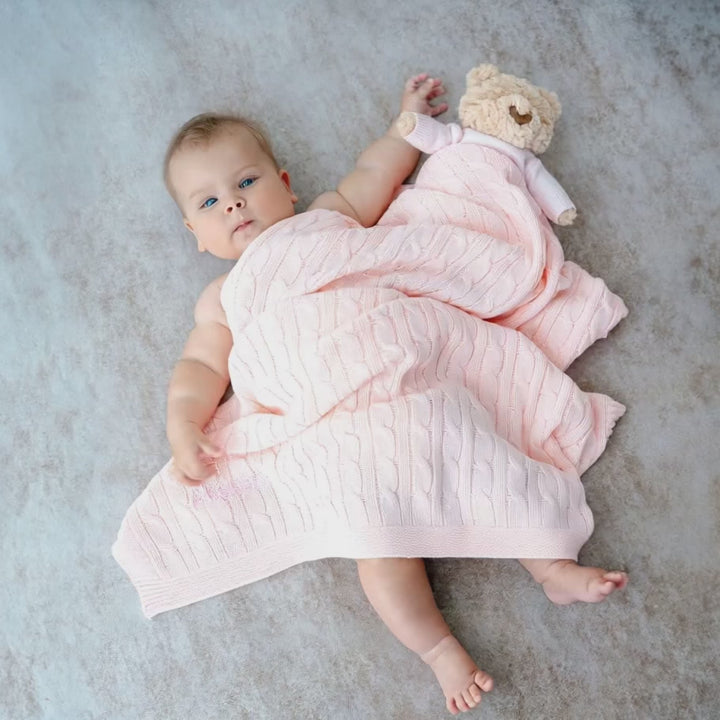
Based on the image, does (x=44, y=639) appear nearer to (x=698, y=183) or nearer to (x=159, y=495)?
(x=159, y=495)

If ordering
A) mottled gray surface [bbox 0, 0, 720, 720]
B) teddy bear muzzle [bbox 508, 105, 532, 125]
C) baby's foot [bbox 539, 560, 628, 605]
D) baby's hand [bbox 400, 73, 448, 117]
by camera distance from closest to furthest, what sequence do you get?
baby's foot [bbox 539, 560, 628, 605] < mottled gray surface [bbox 0, 0, 720, 720] < teddy bear muzzle [bbox 508, 105, 532, 125] < baby's hand [bbox 400, 73, 448, 117]

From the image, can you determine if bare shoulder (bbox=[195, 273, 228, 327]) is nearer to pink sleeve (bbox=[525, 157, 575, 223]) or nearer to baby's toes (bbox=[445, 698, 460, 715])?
pink sleeve (bbox=[525, 157, 575, 223])

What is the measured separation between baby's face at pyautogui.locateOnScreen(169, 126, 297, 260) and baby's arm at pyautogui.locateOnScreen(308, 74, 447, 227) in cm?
11

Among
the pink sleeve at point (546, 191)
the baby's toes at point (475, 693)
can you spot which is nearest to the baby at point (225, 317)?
the baby's toes at point (475, 693)

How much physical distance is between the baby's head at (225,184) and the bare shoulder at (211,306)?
0.20 feet

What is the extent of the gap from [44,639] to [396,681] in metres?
0.60

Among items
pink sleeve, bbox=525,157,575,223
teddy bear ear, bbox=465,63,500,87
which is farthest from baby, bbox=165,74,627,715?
pink sleeve, bbox=525,157,575,223

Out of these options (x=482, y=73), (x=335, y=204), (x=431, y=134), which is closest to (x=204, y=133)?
(x=335, y=204)

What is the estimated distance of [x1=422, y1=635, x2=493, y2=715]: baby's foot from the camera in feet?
3.81

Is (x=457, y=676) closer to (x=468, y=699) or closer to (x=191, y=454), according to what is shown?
(x=468, y=699)

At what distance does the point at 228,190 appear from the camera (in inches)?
50.8

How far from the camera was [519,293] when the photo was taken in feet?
4.17

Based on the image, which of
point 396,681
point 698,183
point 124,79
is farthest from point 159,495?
point 698,183

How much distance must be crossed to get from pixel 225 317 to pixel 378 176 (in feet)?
1.24
